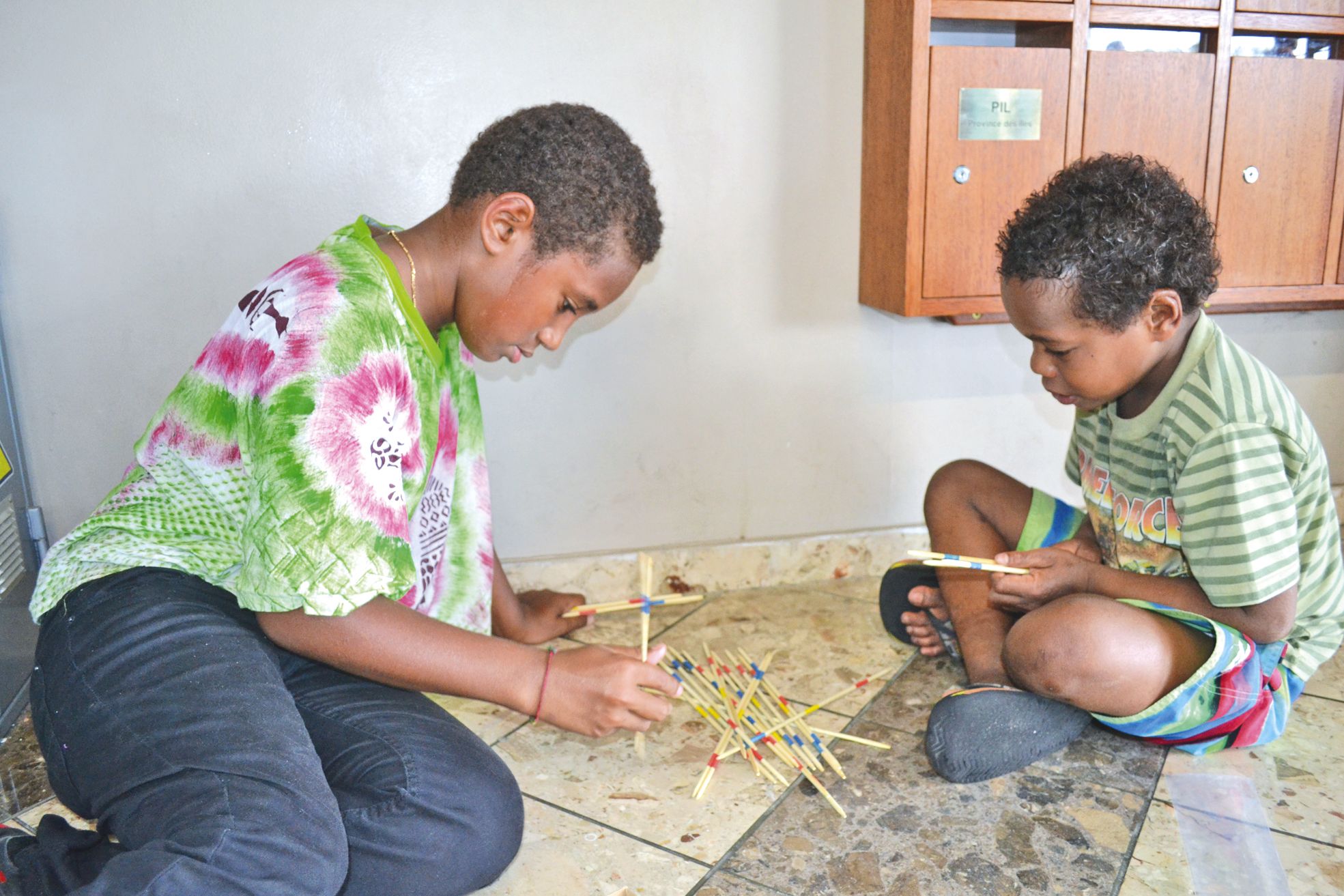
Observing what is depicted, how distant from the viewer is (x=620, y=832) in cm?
142

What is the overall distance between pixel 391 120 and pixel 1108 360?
1.28 meters

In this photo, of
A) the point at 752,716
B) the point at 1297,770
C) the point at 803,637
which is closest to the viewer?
the point at 1297,770

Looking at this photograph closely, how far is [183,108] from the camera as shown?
182 cm

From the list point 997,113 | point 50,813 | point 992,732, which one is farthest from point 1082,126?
point 50,813

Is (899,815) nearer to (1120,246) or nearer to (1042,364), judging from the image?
(1042,364)

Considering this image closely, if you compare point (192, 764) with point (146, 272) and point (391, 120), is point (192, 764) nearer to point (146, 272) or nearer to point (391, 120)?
point (146, 272)

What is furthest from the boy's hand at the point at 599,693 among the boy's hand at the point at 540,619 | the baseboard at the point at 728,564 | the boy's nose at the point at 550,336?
the baseboard at the point at 728,564

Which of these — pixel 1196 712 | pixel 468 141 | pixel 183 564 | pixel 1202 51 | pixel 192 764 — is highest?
pixel 1202 51

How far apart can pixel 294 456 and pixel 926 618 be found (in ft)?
3.95

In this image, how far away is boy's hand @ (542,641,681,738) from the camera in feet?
3.90

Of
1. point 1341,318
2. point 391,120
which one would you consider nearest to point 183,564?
point 391,120

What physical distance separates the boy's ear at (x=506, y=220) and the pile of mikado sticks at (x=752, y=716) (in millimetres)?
778

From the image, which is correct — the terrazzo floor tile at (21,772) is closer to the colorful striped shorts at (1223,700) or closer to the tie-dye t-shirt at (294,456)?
the tie-dye t-shirt at (294,456)

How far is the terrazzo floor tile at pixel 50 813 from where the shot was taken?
4.65ft
